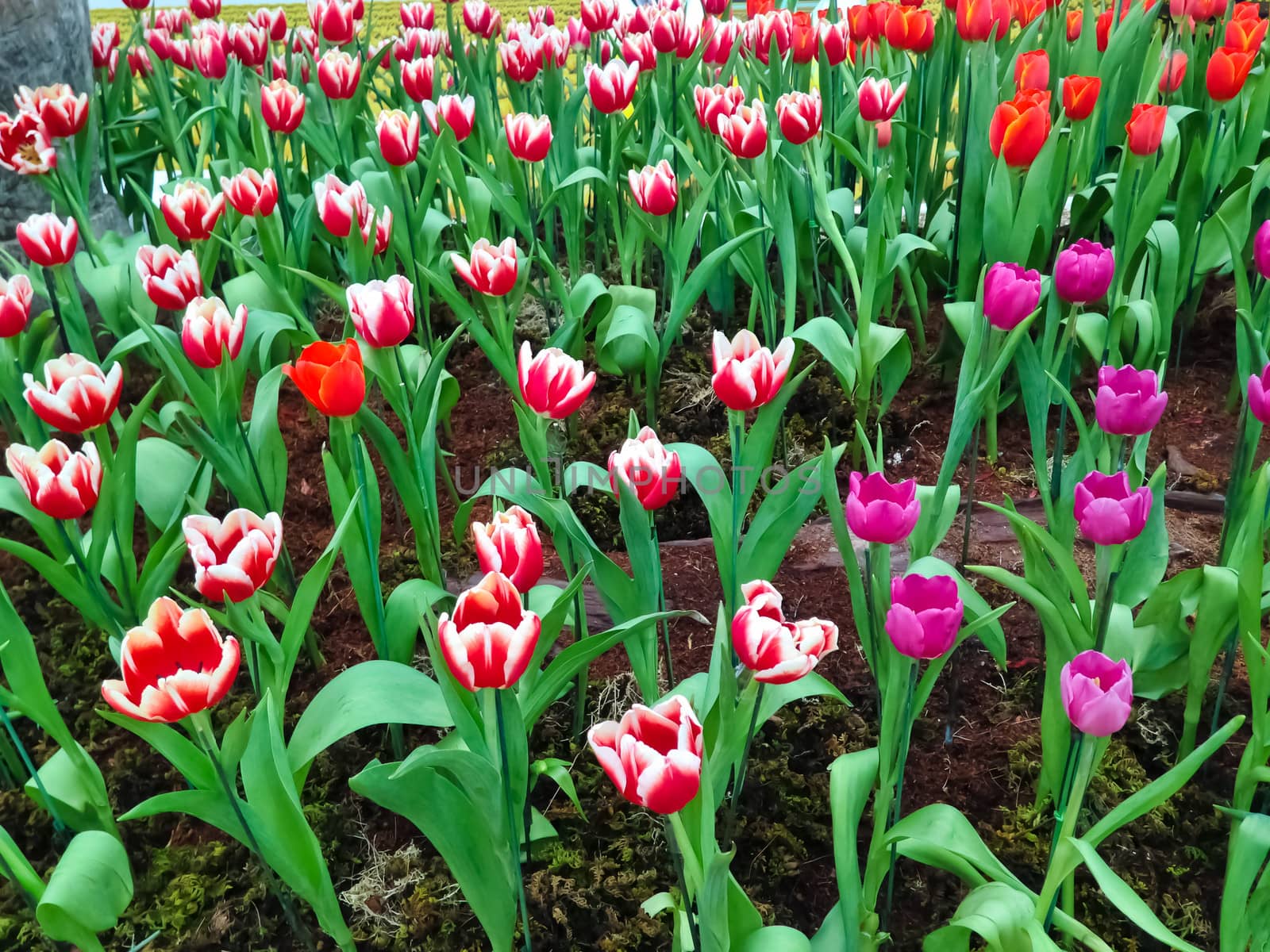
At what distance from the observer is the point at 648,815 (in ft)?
4.29

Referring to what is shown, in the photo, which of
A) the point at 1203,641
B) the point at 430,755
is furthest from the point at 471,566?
the point at 1203,641

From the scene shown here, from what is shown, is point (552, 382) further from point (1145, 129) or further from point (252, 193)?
point (1145, 129)

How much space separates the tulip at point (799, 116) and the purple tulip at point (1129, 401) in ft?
2.70

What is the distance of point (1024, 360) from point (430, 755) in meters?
1.00

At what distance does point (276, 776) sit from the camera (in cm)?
95

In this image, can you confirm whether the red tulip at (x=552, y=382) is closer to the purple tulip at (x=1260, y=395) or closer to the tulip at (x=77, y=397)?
the tulip at (x=77, y=397)

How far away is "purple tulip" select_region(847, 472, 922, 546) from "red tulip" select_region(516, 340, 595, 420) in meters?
0.33

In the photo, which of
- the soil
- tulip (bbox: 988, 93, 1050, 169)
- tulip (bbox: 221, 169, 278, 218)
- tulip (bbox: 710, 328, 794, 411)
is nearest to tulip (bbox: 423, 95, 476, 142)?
tulip (bbox: 221, 169, 278, 218)

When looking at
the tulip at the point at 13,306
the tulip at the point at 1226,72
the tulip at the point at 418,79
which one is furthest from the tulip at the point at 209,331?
the tulip at the point at 1226,72

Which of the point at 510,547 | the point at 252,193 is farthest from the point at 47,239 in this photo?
the point at 510,547

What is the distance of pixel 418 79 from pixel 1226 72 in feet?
5.29

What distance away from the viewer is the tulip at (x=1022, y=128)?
1.62m

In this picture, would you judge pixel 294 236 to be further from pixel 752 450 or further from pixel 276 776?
pixel 276 776

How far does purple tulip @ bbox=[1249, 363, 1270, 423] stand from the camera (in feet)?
3.50
